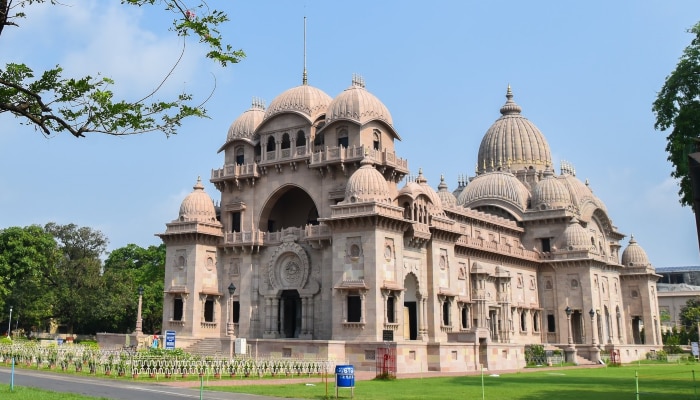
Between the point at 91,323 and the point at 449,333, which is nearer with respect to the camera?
the point at 449,333

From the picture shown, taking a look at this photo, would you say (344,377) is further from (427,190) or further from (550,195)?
(550,195)

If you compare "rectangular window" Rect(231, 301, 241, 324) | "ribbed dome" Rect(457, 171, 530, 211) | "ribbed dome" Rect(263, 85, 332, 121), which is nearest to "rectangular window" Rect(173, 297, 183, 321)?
"rectangular window" Rect(231, 301, 241, 324)

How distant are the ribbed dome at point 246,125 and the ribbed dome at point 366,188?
13344mm

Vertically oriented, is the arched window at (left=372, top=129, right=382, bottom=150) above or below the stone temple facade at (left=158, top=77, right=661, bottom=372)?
above

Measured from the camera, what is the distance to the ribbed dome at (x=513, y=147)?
83.8m

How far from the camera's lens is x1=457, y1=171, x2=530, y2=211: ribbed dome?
74375 millimetres

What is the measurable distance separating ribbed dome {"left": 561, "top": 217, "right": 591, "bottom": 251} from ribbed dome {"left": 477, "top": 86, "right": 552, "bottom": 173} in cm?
1510

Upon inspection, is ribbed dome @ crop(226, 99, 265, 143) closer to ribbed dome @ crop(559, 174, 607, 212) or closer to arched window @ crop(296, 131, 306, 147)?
arched window @ crop(296, 131, 306, 147)

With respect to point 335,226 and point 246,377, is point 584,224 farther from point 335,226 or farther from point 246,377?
point 246,377

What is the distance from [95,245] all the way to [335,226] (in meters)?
46.8

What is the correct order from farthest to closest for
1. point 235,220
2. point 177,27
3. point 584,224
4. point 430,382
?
point 584,224
point 235,220
point 430,382
point 177,27

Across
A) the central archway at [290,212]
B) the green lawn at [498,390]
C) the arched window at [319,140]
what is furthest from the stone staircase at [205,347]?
the green lawn at [498,390]

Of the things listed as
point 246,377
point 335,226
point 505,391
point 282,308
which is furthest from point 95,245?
point 505,391

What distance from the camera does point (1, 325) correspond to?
3123 inches
